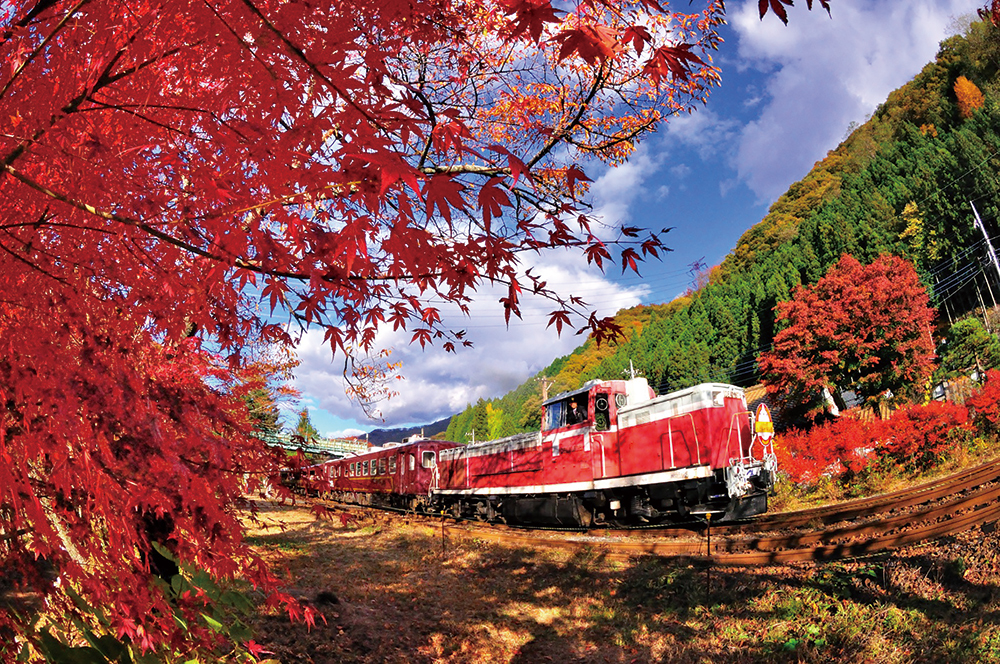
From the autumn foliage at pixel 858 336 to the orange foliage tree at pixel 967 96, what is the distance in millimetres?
28648

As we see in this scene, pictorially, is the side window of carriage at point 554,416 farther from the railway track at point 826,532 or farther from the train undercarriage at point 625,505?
the railway track at point 826,532

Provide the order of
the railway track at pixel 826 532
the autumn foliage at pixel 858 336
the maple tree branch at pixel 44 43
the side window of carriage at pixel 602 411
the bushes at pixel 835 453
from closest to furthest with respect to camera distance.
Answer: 1. the maple tree branch at pixel 44 43
2. the railway track at pixel 826 532
3. the side window of carriage at pixel 602 411
4. the bushes at pixel 835 453
5. the autumn foliage at pixel 858 336

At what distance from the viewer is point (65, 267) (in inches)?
112

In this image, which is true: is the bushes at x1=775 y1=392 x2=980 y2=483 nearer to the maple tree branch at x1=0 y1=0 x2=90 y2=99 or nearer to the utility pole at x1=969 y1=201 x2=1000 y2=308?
the maple tree branch at x1=0 y1=0 x2=90 y2=99

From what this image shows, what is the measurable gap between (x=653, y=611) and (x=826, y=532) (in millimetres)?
4463

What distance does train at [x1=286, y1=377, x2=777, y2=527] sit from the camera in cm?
1077

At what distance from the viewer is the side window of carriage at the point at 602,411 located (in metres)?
12.3

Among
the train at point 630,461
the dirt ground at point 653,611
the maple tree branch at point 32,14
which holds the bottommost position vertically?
the dirt ground at point 653,611

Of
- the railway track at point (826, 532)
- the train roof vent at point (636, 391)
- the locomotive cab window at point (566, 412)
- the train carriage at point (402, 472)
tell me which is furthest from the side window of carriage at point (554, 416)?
the train carriage at point (402, 472)

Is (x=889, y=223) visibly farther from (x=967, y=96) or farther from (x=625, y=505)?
(x=625, y=505)

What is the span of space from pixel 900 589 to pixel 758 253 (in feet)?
203

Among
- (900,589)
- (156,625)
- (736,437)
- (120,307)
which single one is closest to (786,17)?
(120,307)

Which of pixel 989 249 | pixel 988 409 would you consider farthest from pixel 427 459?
pixel 989 249

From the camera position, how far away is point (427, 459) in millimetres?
18469
